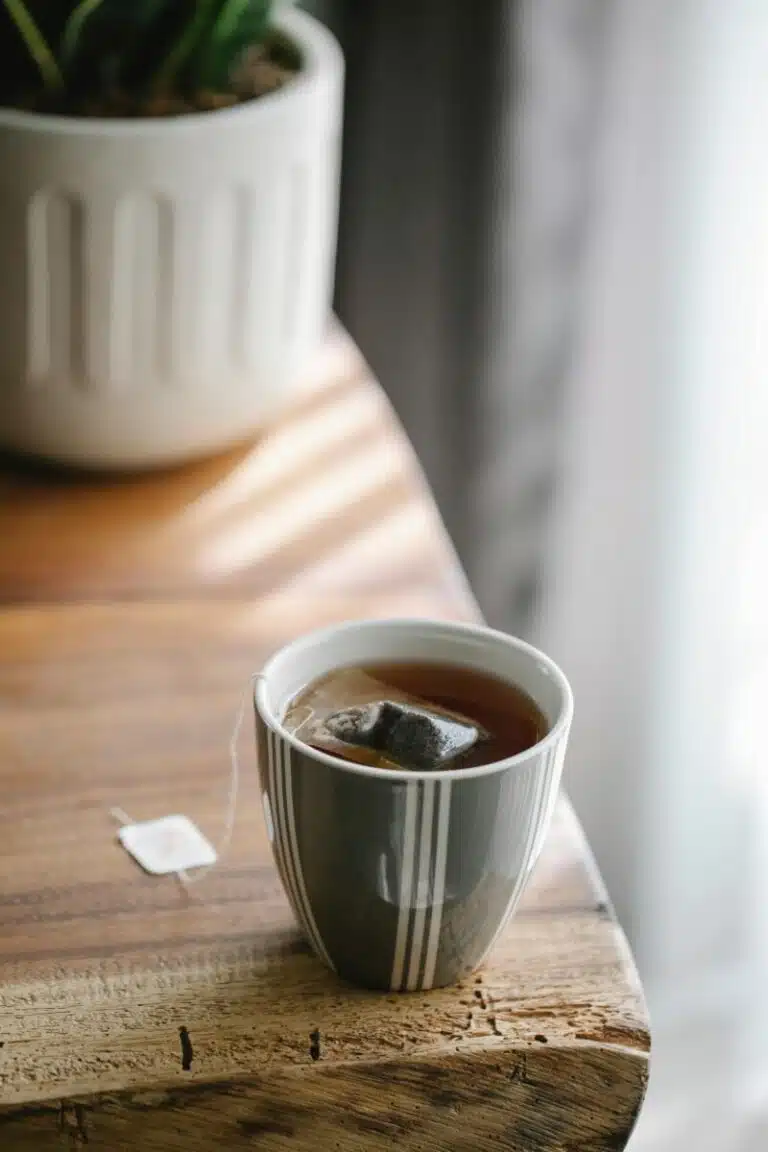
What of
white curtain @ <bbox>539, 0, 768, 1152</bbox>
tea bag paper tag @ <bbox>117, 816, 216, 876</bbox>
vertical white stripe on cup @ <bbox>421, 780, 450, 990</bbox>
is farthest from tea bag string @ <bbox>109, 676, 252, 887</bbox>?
white curtain @ <bbox>539, 0, 768, 1152</bbox>

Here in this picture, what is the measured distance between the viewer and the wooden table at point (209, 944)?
496 mm

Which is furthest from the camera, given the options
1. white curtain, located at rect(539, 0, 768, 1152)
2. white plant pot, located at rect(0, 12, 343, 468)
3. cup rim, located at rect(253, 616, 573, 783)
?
white curtain, located at rect(539, 0, 768, 1152)

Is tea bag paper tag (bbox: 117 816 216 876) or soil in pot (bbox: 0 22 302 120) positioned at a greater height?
soil in pot (bbox: 0 22 302 120)

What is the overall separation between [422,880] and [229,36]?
479mm

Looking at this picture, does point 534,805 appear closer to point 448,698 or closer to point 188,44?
point 448,698

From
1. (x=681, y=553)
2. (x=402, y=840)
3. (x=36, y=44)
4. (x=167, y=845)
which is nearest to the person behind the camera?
(x=402, y=840)

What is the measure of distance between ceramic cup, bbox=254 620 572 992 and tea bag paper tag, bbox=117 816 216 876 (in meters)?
0.07

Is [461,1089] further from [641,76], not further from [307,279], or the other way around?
[641,76]

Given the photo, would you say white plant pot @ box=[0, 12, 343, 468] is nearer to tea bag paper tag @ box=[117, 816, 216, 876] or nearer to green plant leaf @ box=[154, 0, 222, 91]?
green plant leaf @ box=[154, 0, 222, 91]

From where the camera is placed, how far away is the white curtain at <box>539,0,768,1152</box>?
117 cm

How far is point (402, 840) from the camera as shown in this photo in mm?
486

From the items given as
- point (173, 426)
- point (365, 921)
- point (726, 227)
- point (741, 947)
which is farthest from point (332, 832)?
point (741, 947)

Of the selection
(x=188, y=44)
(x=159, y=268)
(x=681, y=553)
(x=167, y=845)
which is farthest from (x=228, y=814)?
(x=681, y=553)

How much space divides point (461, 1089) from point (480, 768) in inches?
4.3
